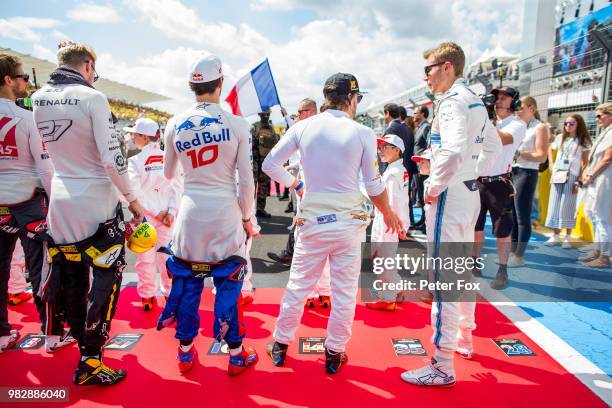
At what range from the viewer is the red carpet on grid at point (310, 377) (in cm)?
232

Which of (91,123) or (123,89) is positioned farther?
(123,89)

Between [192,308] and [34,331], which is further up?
[192,308]

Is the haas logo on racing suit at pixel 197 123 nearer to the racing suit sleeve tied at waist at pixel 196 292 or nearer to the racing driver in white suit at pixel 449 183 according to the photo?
the racing suit sleeve tied at waist at pixel 196 292

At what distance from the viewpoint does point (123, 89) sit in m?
36.2

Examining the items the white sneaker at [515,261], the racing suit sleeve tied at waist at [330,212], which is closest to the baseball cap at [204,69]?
the racing suit sleeve tied at waist at [330,212]

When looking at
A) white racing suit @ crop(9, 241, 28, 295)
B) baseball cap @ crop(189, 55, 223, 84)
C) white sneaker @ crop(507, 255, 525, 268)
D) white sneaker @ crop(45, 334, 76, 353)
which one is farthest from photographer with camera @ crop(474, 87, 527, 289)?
white racing suit @ crop(9, 241, 28, 295)

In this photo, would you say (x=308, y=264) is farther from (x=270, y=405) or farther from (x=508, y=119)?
(x=508, y=119)

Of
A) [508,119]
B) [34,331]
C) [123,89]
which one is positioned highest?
[123,89]

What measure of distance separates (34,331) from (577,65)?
995cm

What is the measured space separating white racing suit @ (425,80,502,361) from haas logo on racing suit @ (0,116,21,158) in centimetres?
299

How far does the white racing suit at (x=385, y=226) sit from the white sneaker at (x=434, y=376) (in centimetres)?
116

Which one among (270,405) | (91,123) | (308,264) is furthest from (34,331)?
(308,264)

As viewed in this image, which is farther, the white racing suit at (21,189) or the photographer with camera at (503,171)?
the photographer with camera at (503,171)

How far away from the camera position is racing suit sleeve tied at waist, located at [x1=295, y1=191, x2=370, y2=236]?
244 cm
